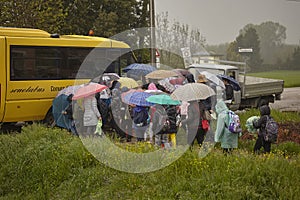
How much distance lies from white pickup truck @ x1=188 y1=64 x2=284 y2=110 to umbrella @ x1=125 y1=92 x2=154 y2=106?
667 cm

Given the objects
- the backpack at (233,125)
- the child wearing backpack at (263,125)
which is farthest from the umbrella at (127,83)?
the child wearing backpack at (263,125)

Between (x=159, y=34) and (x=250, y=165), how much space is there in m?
19.3

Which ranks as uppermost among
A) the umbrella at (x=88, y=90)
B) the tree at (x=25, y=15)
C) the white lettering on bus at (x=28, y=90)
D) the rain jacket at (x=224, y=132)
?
the tree at (x=25, y=15)

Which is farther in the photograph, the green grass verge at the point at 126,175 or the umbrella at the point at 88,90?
the umbrella at the point at 88,90

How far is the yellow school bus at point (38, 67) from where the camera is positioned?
1173 cm

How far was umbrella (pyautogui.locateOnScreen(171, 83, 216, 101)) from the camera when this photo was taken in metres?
9.22

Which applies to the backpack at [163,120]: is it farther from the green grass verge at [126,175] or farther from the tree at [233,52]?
the tree at [233,52]

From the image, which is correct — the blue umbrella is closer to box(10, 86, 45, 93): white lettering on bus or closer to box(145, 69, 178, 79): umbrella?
box(145, 69, 178, 79): umbrella

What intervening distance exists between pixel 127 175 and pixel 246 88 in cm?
1037

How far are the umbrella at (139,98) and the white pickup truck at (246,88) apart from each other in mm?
6671

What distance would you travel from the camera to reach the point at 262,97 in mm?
17422

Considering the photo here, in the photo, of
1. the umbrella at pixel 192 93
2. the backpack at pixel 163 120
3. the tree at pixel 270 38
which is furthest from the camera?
the tree at pixel 270 38

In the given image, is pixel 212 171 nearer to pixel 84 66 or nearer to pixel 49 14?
pixel 84 66

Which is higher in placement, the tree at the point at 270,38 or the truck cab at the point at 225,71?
the tree at the point at 270,38
